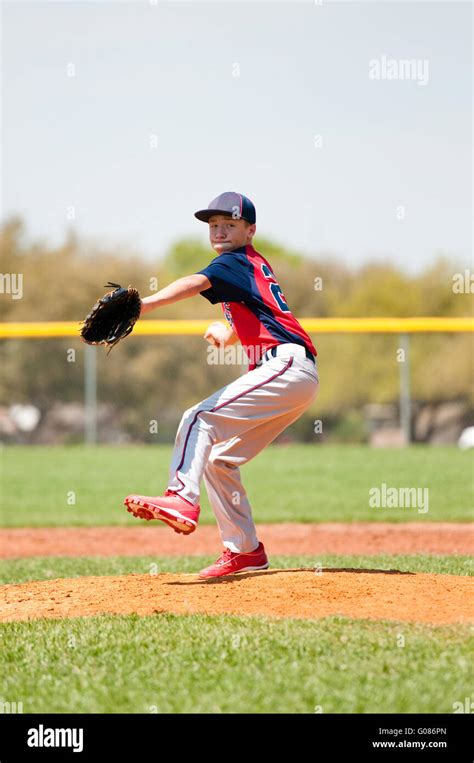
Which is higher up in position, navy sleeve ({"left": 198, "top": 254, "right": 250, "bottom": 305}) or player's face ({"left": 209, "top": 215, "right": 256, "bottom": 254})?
player's face ({"left": 209, "top": 215, "right": 256, "bottom": 254})

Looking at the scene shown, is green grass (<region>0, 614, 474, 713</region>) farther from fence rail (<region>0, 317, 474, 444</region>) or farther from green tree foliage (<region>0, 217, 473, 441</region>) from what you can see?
green tree foliage (<region>0, 217, 473, 441</region>)

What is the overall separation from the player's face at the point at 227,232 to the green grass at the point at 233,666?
193 cm

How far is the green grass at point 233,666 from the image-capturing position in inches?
138

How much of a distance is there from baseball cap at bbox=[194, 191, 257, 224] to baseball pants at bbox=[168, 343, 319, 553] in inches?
28.1

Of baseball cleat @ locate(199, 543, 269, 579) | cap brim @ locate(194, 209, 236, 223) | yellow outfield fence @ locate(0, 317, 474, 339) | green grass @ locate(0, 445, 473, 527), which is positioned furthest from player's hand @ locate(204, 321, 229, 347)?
yellow outfield fence @ locate(0, 317, 474, 339)

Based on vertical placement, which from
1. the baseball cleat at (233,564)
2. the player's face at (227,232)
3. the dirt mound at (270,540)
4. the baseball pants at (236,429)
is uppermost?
the player's face at (227,232)

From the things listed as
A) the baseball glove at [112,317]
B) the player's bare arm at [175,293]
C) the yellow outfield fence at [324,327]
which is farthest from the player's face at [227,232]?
the yellow outfield fence at [324,327]

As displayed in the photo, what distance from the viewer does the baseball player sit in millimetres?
4984

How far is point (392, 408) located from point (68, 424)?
25.6ft

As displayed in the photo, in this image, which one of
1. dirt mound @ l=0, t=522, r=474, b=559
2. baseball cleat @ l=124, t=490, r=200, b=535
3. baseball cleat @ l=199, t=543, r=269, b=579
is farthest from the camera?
dirt mound @ l=0, t=522, r=474, b=559

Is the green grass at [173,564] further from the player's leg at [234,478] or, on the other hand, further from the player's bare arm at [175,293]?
the player's bare arm at [175,293]

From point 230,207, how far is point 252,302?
500mm

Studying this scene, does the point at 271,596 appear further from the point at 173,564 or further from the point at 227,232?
the point at 173,564
